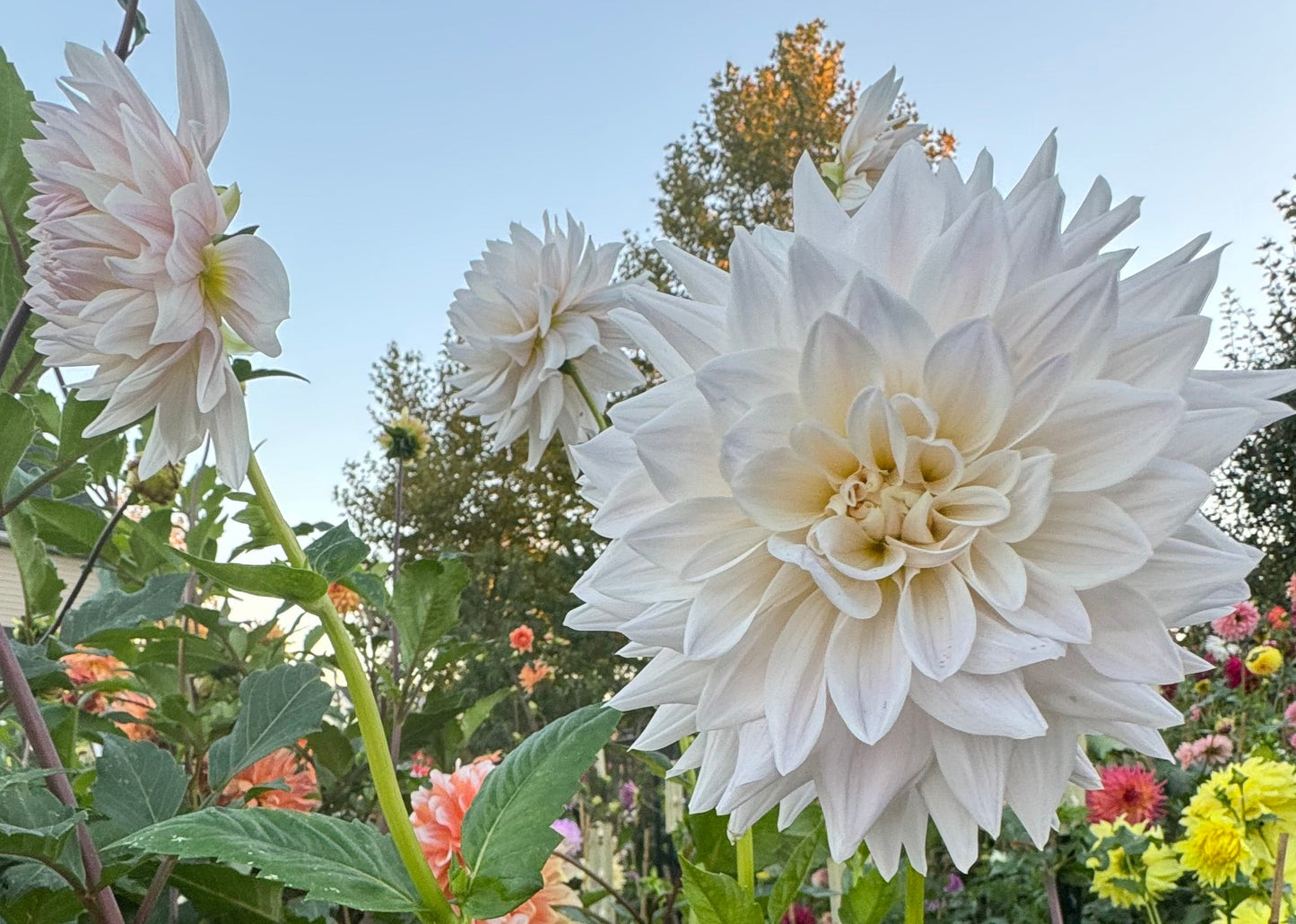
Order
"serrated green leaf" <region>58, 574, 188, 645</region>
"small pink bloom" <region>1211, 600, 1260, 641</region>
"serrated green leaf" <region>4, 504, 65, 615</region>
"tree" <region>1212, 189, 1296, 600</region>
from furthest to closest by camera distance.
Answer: "tree" <region>1212, 189, 1296, 600</region>, "small pink bloom" <region>1211, 600, 1260, 641</region>, "serrated green leaf" <region>4, 504, 65, 615</region>, "serrated green leaf" <region>58, 574, 188, 645</region>

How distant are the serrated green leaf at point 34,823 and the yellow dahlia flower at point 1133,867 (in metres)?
1.50

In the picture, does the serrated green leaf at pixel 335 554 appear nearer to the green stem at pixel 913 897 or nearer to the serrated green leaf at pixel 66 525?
the green stem at pixel 913 897

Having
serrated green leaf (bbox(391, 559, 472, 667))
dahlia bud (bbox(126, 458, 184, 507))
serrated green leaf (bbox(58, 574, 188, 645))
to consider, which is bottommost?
serrated green leaf (bbox(58, 574, 188, 645))

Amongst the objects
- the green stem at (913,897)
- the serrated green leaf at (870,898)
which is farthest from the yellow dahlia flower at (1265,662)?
the green stem at (913,897)

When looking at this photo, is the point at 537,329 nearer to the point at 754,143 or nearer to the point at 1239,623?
the point at 1239,623

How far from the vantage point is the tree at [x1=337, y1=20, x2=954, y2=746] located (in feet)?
33.0

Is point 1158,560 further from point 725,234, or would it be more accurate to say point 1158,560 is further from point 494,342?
point 725,234

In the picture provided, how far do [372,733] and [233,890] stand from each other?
0.23 meters

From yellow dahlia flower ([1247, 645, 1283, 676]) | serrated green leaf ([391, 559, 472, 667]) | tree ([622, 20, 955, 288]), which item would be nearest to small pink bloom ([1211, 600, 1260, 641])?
yellow dahlia flower ([1247, 645, 1283, 676])

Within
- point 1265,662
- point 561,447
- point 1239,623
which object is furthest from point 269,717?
point 561,447

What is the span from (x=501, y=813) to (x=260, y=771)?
787mm

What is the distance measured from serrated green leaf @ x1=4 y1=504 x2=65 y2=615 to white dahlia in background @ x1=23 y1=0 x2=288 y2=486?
440 mm

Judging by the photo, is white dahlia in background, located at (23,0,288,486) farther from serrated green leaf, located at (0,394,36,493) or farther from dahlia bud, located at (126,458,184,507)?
dahlia bud, located at (126,458,184,507)

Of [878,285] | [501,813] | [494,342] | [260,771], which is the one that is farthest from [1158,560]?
[260,771]
